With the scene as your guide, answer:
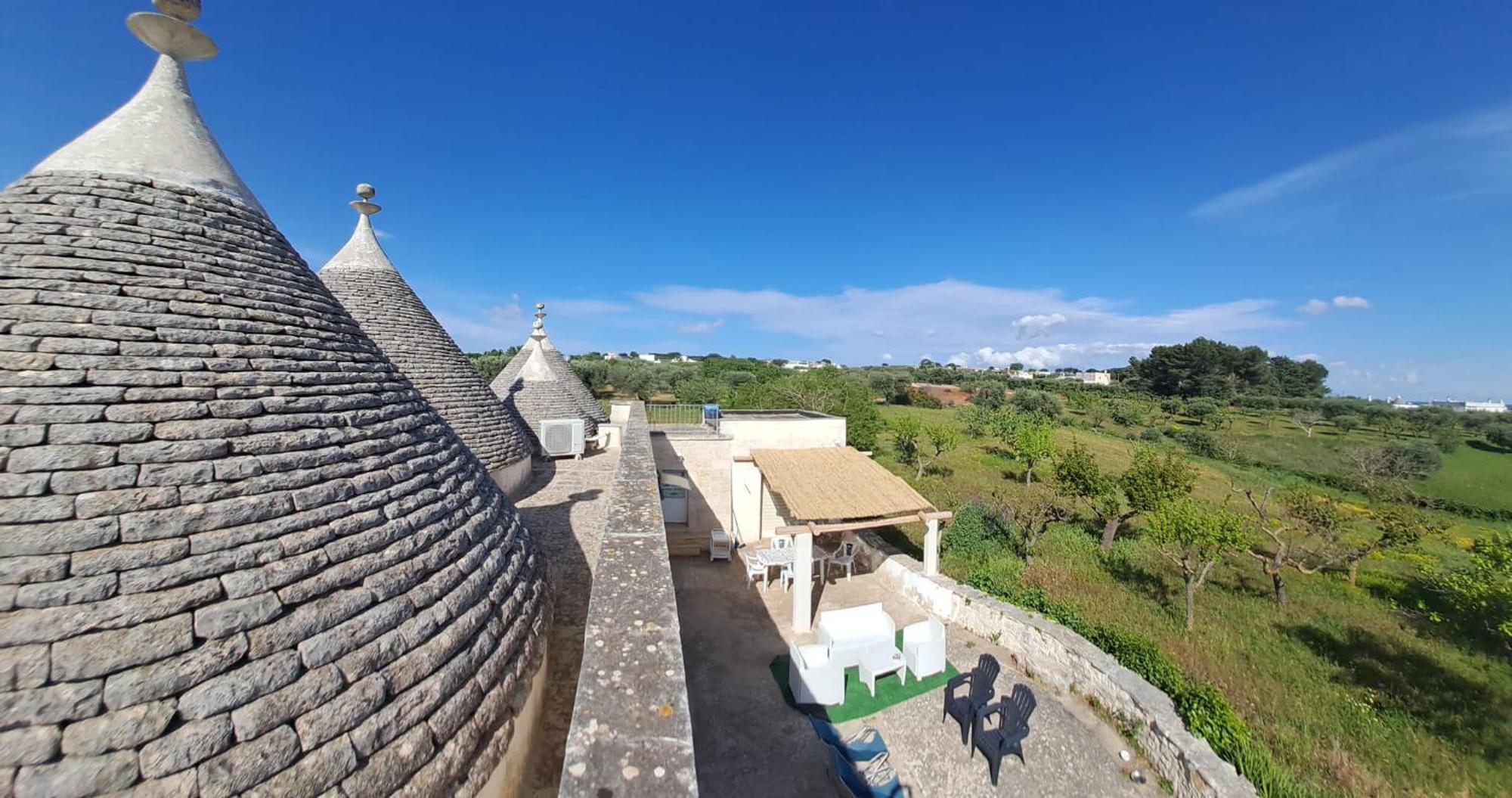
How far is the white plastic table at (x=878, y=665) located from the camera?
8547mm

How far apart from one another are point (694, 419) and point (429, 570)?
734 inches

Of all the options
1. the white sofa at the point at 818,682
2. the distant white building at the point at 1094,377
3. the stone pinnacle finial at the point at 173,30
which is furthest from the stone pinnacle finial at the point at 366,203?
the distant white building at the point at 1094,377

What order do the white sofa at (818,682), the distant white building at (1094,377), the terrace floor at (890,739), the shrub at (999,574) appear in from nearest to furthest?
the terrace floor at (890,739) → the white sofa at (818,682) → the shrub at (999,574) → the distant white building at (1094,377)

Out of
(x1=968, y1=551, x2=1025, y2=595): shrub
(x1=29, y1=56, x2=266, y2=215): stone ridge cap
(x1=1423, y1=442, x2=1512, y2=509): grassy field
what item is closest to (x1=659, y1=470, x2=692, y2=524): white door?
(x1=968, y1=551, x2=1025, y2=595): shrub

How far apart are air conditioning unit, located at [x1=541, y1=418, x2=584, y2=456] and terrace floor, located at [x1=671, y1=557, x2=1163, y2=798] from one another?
22.3 ft

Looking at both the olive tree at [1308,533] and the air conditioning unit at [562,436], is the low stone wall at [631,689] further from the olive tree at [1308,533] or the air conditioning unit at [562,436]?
the olive tree at [1308,533]

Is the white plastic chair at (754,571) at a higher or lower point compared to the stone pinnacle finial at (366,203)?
lower

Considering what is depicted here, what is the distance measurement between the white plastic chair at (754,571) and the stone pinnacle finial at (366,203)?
11.3m

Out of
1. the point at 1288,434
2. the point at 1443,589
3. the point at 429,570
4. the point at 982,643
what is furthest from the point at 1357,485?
the point at 429,570

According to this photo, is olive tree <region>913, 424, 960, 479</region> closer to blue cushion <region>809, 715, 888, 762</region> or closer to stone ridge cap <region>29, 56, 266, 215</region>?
blue cushion <region>809, 715, 888, 762</region>

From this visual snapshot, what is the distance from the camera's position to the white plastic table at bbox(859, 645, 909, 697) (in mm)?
8547

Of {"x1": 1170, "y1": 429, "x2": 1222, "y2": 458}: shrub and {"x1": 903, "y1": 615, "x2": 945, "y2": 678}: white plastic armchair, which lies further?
{"x1": 1170, "y1": 429, "x2": 1222, "y2": 458}: shrub

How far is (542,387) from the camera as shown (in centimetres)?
1573

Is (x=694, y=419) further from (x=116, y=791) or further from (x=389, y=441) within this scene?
(x=116, y=791)
